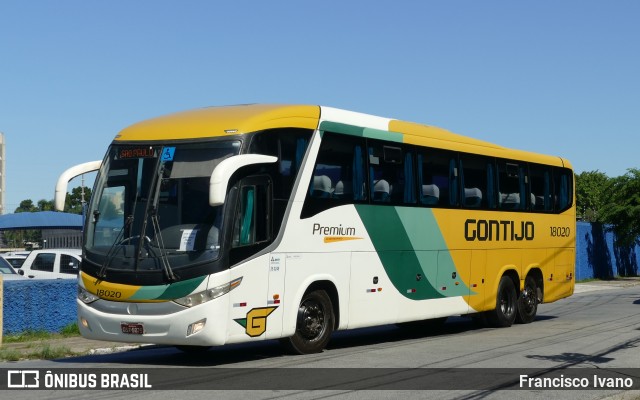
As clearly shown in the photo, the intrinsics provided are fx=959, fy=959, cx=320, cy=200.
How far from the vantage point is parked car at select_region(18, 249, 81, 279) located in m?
26.7

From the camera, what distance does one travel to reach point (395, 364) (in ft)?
43.2

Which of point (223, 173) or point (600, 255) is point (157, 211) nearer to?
point (223, 173)

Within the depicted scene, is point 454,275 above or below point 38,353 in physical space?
above

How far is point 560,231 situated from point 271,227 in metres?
10.9

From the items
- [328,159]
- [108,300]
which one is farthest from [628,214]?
[108,300]

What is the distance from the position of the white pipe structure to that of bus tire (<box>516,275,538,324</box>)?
10.5 meters

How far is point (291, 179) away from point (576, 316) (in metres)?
11.8

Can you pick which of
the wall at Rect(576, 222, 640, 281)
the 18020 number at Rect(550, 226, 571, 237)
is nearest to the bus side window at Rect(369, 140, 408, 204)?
the 18020 number at Rect(550, 226, 571, 237)

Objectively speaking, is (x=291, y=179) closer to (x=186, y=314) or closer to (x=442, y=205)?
(x=186, y=314)

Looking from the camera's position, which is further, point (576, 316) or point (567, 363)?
point (576, 316)

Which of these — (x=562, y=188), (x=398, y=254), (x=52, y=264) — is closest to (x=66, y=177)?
(x=398, y=254)

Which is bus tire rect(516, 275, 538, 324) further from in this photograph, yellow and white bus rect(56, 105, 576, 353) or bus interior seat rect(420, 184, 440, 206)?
bus interior seat rect(420, 184, 440, 206)

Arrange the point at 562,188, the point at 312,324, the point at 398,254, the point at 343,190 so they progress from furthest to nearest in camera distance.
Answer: the point at 562,188 < the point at 398,254 < the point at 343,190 < the point at 312,324

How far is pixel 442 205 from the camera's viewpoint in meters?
17.9
